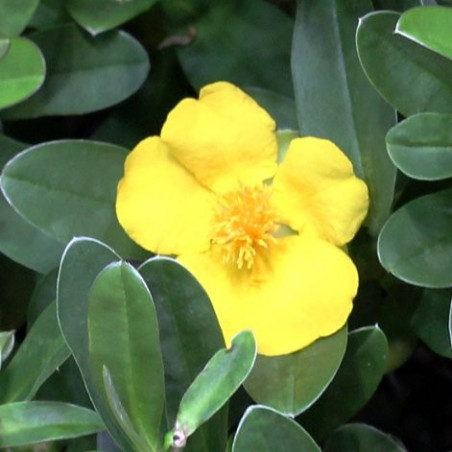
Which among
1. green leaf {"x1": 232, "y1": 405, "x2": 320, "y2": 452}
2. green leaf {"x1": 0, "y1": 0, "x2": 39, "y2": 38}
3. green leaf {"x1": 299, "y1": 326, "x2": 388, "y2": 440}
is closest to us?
green leaf {"x1": 232, "y1": 405, "x2": 320, "y2": 452}

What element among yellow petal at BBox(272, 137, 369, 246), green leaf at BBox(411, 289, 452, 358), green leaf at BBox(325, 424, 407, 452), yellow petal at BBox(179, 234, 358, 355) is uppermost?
yellow petal at BBox(272, 137, 369, 246)

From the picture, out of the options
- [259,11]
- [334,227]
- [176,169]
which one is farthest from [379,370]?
[259,11]

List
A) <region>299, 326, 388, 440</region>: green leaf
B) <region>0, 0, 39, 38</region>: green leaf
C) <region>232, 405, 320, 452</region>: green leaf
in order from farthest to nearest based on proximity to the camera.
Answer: <region>0, 0, 39, 38</region>: green leaf, <region>299, 326, 388, 440</region>: green leaf, <region>232, 405, 320, 452</region>: green leaf

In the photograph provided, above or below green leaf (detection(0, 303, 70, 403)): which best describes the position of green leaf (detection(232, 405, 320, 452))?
above

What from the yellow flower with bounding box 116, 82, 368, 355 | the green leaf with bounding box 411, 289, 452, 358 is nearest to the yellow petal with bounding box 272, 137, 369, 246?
the yellow flower with bounding box 116, 82, 368, 355

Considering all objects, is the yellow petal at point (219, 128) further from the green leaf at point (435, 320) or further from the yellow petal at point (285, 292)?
the green leaf at point (435, 320)

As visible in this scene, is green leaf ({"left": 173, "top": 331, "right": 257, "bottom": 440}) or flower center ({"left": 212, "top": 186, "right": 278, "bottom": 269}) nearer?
green leaf ({"left": 173, "top": 331, "right": 257, "bottom": 440})

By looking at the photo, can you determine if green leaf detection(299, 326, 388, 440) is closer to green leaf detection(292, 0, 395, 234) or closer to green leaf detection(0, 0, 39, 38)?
green leaf detection(292, 0, 395, 234)
